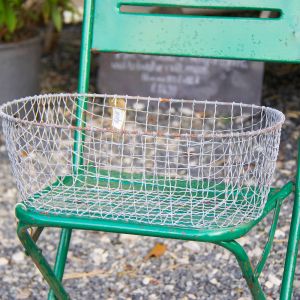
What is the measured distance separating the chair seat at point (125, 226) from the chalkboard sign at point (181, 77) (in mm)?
2555

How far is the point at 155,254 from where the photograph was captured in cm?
278

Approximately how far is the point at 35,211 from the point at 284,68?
3.43 meters

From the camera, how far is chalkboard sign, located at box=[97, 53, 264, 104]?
13.8 ft

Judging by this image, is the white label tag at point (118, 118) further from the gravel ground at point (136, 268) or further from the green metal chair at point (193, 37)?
the gravel ground at point (136, 268)

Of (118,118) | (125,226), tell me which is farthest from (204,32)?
(125,226)

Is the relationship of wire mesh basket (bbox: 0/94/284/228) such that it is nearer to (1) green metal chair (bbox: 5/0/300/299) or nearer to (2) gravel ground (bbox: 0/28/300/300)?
(1) green metal chair (bbox: 5/0/300/299)

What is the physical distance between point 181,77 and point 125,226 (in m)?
2.82

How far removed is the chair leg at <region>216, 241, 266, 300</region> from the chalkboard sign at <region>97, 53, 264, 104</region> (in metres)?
2.51

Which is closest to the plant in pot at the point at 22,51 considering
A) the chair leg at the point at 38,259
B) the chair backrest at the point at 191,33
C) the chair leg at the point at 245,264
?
the chair backrest at the point at 191,33

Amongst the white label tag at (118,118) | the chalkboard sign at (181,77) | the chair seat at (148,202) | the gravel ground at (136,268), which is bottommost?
the gravel ground at (136,268)

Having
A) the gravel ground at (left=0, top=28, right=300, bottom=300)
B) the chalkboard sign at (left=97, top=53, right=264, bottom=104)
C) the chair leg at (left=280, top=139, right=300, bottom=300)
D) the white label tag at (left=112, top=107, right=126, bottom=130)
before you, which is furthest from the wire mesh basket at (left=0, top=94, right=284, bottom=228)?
the chalkboard sign at (left=97, top=53, right=264, bottom=104)

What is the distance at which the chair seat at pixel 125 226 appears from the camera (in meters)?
1.56

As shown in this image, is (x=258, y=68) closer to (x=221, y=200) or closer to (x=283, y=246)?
(x=283, y=246)

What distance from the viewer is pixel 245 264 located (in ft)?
5.28
